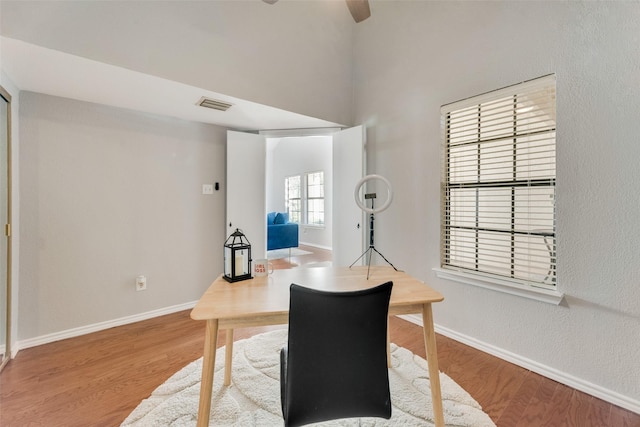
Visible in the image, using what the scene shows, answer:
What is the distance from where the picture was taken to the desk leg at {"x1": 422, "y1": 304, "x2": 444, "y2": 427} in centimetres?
132

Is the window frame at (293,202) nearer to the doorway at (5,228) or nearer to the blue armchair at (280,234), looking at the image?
the blue armchair at (280,234)

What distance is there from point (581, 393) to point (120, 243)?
3.78 meters

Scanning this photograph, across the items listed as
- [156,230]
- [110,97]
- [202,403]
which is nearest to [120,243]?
[156,230]

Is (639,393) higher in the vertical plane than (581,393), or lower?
higher

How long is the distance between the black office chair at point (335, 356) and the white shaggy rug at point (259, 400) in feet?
1.82

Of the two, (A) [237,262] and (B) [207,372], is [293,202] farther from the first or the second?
(B) [207,372]

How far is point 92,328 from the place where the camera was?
254 cm

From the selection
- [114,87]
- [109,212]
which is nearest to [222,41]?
[114,87]

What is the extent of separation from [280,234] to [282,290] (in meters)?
4.55

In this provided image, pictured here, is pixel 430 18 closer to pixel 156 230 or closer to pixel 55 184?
pixel 156 230

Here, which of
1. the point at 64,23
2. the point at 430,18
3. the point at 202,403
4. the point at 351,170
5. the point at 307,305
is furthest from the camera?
the point at 351,170

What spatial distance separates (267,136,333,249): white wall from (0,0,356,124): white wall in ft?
10.9

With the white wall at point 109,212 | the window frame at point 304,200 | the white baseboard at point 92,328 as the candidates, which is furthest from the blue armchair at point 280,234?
the white baseboard at point 92,328

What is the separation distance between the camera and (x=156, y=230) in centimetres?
290
